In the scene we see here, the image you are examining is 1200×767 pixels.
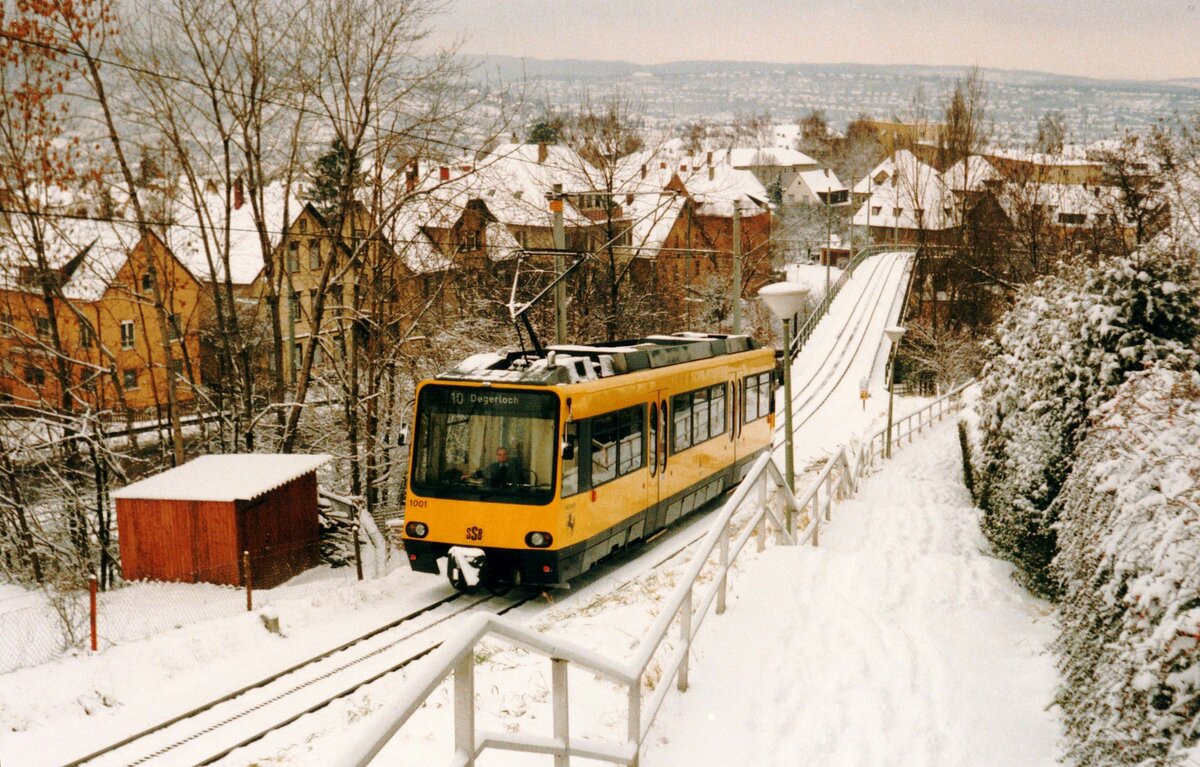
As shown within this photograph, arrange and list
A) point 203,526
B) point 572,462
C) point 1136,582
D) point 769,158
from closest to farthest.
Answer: point 1136,582
point 572,462
point 203,526
point 769,158

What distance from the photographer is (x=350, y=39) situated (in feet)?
64.8

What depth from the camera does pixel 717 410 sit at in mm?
17188

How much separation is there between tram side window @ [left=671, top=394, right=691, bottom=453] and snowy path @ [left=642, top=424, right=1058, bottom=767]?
15.8 feet

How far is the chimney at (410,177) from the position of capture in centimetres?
2027

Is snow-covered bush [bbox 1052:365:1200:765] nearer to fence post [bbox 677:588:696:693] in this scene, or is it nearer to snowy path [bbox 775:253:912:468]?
fence post [bbox 677:588:696:693]

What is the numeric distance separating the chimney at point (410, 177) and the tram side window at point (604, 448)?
9.48m

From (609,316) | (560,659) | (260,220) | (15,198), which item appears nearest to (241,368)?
(260,220)

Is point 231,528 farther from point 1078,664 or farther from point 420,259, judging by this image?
point 1078,664

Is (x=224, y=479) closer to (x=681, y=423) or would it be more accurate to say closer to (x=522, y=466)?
(x=522, y=466)

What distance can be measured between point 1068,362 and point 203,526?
1267 centimetres

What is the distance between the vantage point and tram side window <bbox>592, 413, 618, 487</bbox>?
1255 cm

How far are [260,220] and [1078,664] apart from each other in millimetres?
18445

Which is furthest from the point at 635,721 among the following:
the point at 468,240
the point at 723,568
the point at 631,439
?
the point at 468,240

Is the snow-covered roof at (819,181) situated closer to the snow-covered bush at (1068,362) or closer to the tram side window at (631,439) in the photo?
the snow-covered bush at (1068,362)
